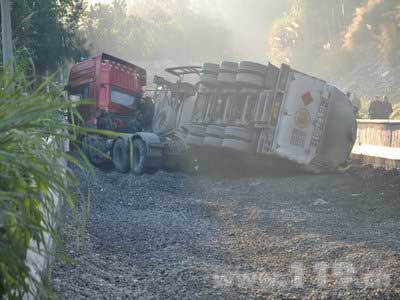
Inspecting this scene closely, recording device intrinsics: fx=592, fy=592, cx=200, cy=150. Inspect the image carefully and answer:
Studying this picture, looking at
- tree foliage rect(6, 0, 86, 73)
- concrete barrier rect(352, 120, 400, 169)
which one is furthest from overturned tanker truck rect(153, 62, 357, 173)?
tree foliage rect(6, 0, 86, 73)

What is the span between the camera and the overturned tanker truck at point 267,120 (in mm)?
12750

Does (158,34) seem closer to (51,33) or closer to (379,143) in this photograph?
(51,33)

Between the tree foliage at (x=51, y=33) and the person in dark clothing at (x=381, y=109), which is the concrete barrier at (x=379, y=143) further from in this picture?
the tree foliage at (x=51, y=33)

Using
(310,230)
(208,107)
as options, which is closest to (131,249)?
(310,230)

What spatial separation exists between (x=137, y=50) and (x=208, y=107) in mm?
54841

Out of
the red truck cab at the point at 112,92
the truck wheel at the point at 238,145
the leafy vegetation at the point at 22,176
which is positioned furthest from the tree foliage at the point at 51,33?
the leafy vegetation at the point at 22,176

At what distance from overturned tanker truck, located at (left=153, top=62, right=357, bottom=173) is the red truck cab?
2754mm

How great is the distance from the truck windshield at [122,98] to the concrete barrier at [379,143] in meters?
6.68

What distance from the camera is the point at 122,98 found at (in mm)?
17219

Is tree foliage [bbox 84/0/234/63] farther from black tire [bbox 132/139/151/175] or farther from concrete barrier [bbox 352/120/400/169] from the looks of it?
black tire [bbox 132/139/151/175]

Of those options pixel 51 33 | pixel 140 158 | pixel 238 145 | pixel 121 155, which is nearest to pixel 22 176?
pixel 238 145

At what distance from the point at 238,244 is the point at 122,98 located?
1115cm

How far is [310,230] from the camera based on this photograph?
285 inches

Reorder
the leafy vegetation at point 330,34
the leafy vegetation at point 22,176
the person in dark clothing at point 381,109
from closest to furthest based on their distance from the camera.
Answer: the leafy vegetation at point 22,176 < the person in dark clothing at point 381,109 < the leafy vegetation at point 330,34
